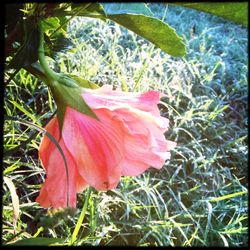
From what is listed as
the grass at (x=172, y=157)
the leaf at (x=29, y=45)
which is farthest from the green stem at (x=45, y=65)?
the grass at (x=172, y=157)

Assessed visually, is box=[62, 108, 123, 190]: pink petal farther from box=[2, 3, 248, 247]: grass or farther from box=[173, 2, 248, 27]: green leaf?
box=[2, 3, 248, 247]: grass

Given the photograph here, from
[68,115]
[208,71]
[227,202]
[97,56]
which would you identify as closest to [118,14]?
[68,115]

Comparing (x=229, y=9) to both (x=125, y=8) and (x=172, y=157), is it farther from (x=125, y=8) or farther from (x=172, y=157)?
(x=172, y=157)

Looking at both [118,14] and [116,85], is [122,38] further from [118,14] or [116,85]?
[118,14]

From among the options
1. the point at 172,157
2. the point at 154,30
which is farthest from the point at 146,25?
the point at 172,157

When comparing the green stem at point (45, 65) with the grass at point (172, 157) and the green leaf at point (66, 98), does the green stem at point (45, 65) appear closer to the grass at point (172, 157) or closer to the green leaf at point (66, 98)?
the green leaf at point (66, 98)
